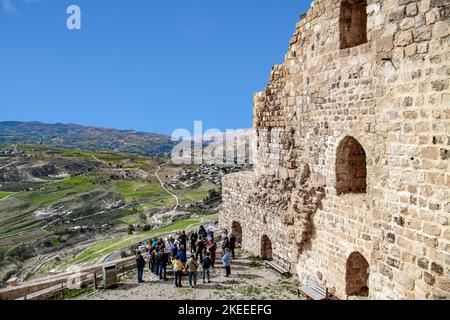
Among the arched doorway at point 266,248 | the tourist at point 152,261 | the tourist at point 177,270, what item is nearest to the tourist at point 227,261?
the tourist at point 177,270

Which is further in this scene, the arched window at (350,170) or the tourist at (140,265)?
the tourist at (140,265)

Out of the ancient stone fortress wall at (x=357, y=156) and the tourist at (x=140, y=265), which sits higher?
the ancient stone fortress wall at (x=357, y=156)

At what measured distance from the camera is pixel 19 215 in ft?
131

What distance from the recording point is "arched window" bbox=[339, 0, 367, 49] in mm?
9594

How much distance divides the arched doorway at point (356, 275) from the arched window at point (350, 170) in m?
1.57

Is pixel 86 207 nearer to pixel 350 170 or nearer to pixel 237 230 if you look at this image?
pixel 237 230

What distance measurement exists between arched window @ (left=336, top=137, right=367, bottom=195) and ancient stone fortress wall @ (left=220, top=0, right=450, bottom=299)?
0.09ft

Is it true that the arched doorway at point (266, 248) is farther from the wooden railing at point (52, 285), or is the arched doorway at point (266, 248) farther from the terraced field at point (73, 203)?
the terraced field at point (73, 203)

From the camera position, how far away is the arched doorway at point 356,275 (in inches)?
379

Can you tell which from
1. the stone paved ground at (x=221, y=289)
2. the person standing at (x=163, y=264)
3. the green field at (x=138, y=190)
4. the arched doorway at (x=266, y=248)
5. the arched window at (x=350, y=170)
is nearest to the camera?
the arched window at (x=350, y=170)

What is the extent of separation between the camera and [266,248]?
1452 centimetres

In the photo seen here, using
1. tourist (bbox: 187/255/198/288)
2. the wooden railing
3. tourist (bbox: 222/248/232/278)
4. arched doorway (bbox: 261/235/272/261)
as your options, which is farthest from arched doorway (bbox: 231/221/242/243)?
tourist (bbox: 187/255/198/288)

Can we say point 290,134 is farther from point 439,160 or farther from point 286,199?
point 439,160

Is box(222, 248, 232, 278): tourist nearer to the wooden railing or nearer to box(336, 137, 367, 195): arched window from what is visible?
the wooden railing
